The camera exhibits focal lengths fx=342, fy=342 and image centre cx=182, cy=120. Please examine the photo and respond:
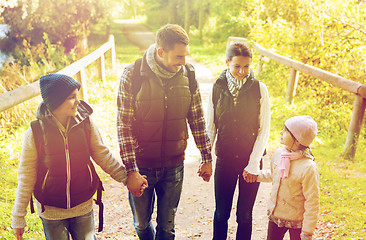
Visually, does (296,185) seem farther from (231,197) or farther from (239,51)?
(239,51)

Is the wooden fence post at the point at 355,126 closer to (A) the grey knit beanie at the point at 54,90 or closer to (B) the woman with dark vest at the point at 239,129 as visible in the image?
(B) the woman with dark vest at the point at 239,129

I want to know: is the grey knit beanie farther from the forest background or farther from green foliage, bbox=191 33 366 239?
green foliage, bbox=191 33 366 239

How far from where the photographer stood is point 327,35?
824 cm

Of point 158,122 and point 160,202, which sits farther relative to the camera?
point 160,202

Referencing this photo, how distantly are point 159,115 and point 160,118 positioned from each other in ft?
0.09

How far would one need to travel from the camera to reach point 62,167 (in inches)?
93.5

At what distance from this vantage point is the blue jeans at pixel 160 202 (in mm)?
2891

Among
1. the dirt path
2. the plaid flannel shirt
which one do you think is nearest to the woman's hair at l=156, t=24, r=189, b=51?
the plaid flannel shirt

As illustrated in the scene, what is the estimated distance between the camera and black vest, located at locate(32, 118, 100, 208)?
7.69 feet

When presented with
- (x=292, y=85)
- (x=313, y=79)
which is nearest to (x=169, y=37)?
(x=292, y=85)

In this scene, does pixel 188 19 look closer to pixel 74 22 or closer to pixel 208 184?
pixel 74 22

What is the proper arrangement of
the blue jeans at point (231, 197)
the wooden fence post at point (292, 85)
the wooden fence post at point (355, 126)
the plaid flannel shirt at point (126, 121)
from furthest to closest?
the wooden fence post at point (292, 85), the wooden fence post at point (355, 126), the blue jeans at point (231, 197), the plaid flannel shirt at point (126, 121)

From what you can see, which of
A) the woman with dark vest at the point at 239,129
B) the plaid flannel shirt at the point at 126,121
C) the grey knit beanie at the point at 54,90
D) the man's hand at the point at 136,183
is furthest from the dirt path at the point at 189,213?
the grey knit beanie at the point at 54,90

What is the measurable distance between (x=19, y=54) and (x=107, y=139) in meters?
9.60
